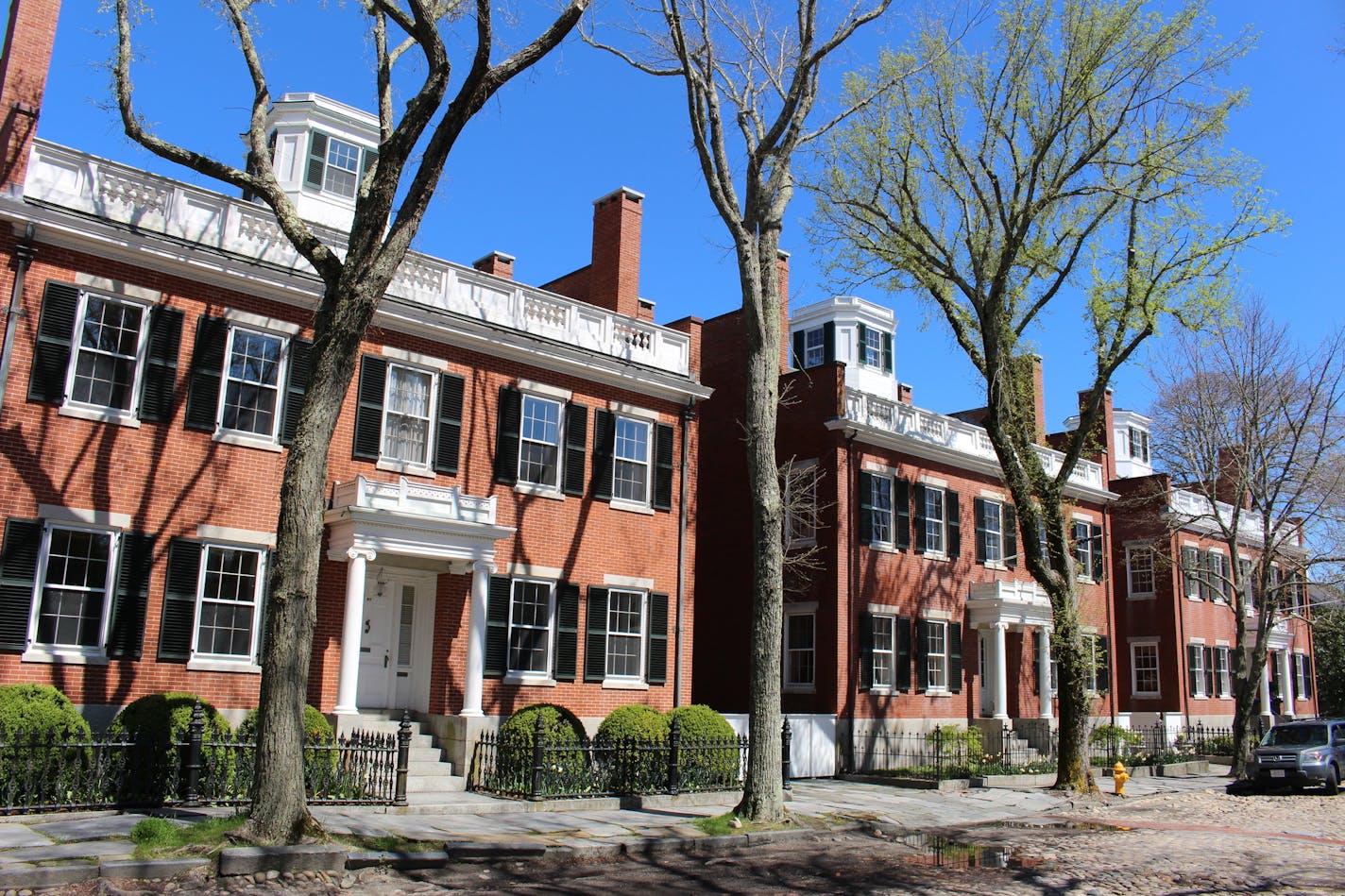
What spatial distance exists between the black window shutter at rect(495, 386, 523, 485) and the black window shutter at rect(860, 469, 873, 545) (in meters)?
10.6

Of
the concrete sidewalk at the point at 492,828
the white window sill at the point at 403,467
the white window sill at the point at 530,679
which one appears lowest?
the concrete sidewalk at the point at 492,828

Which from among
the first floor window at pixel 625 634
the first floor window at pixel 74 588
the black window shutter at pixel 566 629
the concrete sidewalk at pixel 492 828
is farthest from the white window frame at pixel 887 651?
the first floor window at pixel 74 588

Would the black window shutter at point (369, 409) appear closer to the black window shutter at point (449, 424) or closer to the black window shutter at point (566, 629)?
the black window shutter at point (449, 424)

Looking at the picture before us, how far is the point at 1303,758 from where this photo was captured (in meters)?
24.0

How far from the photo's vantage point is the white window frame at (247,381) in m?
17.3

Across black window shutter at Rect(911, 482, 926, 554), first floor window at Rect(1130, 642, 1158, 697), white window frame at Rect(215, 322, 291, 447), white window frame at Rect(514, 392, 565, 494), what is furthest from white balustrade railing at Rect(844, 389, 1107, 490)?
white window frame at Rect(215, 322, 291, 447)

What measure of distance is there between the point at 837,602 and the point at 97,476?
1695cm

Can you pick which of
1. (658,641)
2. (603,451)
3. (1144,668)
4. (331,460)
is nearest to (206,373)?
(331,460)

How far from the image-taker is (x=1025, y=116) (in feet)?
74.2

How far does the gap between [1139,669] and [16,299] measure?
37.2 meters

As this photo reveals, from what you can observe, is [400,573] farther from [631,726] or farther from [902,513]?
[902,513]

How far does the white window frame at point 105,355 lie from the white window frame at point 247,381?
122 cm

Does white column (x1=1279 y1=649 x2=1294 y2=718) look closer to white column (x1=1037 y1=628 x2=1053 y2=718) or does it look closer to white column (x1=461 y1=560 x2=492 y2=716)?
white column (x1=1037 y1=628 x2=1053 y2=718)

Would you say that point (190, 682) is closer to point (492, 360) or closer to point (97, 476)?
point (97, 476)
